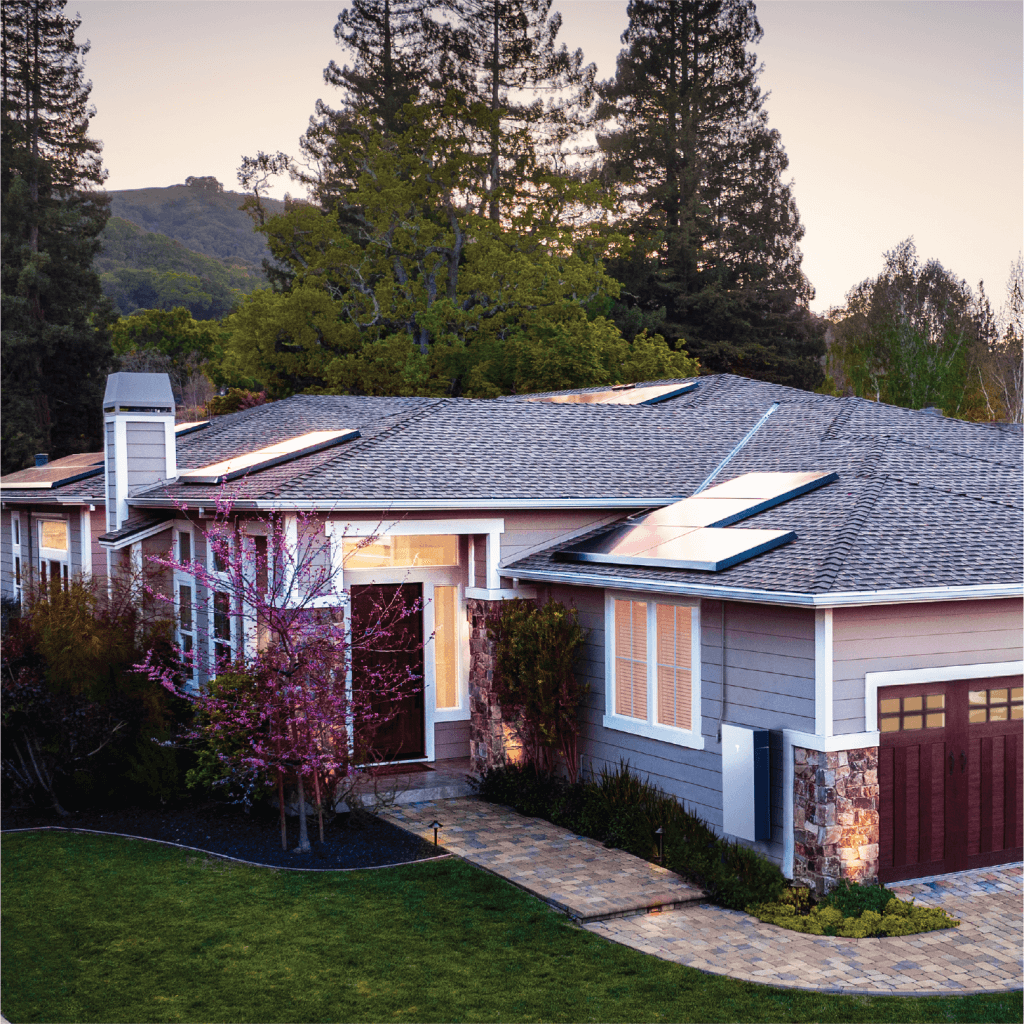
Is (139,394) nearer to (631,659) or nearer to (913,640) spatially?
(631,659)

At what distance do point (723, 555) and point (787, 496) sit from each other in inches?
76.9

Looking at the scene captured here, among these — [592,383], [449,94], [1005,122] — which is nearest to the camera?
[1005,122]

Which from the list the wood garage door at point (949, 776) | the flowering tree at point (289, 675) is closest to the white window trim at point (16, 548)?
the flowering tree at point (289, 675)

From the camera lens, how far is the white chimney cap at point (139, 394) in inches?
589

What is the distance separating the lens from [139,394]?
49.3 ft

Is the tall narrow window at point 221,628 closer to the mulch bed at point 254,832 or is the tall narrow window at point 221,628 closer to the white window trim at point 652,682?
the mulch bed at point 254,832

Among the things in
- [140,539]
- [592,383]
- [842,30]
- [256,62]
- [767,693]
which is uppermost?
[256,62]

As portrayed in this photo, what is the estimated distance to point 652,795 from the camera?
35.1ft

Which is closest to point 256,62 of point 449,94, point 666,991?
point 666,991

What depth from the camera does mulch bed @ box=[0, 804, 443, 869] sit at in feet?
33.4

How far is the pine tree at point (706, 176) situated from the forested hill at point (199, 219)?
59815 mm

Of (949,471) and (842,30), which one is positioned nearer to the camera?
(842,30)

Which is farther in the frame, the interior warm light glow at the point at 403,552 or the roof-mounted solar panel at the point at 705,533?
the interior warm light glow at the point at 403,552

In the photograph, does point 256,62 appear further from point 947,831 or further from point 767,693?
point 947,831
